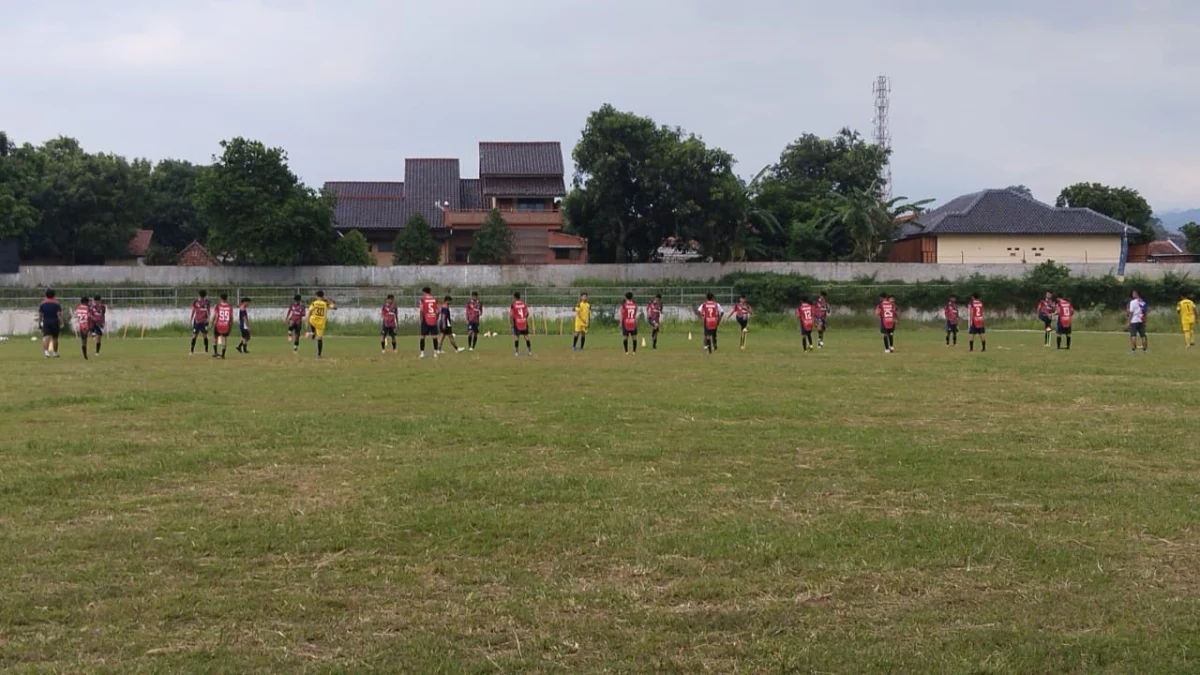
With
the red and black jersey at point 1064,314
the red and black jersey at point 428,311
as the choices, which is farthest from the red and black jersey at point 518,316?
the red and black jersey at point 1064,314

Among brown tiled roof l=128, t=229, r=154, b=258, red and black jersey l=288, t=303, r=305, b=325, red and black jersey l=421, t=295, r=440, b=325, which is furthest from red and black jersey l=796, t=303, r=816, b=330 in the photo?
brown tiled roof l=128, t=229, r=154, b=258

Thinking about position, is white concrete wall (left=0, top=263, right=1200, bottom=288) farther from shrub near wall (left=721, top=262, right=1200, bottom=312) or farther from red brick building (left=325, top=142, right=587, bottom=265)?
red brick building (left=325, top=142, right=587, bottom=265)

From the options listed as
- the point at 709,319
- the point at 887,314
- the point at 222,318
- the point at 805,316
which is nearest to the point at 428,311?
the point at 222,318

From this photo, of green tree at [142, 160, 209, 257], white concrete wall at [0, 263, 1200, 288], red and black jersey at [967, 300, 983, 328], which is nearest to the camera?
red and black jersey at [967, 300, 983, 328]

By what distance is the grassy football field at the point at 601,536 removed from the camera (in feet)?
16.8

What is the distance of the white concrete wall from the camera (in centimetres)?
5394

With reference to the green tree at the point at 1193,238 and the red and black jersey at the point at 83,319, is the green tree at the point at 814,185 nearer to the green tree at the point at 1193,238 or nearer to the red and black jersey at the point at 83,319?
the green tree at the point at 1193,238

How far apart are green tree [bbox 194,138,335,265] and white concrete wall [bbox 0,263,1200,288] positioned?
1.58 m

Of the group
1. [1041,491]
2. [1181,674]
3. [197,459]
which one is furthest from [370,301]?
[1181,674]

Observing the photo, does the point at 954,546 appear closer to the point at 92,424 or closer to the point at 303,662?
the point at 303,662

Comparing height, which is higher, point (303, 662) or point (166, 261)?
point (166, 261)

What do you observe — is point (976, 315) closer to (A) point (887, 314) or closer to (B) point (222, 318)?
(A) point (887, 314)

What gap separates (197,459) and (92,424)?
3.56m

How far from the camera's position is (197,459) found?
33.7 ft
